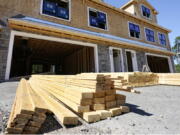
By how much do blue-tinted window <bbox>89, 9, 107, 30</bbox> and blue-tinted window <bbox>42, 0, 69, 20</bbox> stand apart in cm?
224

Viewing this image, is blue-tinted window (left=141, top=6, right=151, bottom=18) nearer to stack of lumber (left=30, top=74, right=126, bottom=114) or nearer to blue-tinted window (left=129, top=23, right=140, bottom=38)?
blue-tinted window (left=129, top=23, right=140, bottom=38)

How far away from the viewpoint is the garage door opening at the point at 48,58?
9.31 metres

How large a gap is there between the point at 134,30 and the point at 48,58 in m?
10.9

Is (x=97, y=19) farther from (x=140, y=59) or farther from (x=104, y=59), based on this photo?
(x=140, y=59)

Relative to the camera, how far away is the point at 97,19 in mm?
10695

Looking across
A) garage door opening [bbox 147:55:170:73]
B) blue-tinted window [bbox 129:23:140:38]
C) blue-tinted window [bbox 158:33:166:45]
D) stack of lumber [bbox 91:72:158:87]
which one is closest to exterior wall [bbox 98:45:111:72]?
stack of lumber [bbox 91:72:158:87]

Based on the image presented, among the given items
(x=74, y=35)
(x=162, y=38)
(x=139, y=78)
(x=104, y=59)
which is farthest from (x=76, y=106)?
(x=162, y=38)

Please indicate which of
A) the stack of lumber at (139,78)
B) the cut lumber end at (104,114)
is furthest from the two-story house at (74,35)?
the cut lumber end at (104,114)

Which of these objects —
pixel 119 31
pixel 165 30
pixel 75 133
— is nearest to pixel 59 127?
pixel 75 133

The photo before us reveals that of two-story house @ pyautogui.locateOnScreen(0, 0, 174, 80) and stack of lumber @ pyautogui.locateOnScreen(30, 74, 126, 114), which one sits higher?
two-story house @ pyautogui.locateOnScreen(0, 0, 174, 80)

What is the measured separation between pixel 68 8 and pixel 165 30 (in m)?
14.4

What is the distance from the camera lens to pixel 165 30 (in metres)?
16.3

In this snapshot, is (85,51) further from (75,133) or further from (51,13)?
(75,133)

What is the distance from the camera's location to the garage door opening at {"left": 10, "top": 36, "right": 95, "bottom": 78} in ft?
30.6
